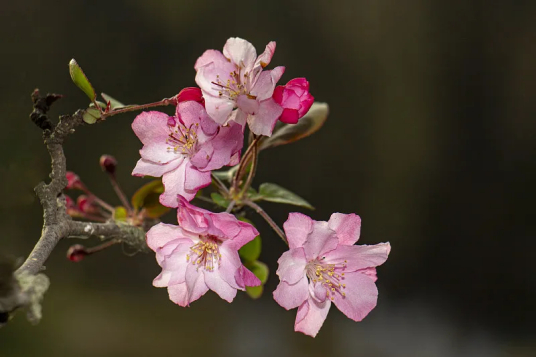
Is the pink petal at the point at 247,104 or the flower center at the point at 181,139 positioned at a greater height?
the pink petal at the point at 247,104

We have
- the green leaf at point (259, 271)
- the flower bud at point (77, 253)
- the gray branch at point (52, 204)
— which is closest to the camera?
the gray branch at point (52, 204)

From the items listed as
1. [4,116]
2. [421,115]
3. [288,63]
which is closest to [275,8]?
[288,63]

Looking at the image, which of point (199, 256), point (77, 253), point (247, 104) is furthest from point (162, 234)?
point (77, 253)

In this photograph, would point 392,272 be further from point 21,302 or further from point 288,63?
point 21,302

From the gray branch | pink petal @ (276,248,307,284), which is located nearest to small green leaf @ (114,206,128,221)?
the gray branch

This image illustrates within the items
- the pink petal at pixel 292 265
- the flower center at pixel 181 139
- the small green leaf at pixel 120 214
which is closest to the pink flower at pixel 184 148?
the flower center at pixel 181 139

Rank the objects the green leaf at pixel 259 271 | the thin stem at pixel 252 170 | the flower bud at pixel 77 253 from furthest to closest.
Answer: the green leaf at pixel 259 271
the flower bud at pixel 77 253
the thin stem at pixel 252 170

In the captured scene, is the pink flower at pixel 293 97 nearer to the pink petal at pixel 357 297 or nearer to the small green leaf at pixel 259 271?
the pink petal at pixel 357 297

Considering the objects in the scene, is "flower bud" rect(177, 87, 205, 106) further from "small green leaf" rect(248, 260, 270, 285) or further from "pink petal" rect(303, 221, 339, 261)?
"small green leaf" rect(248, 260, 270, 285)
